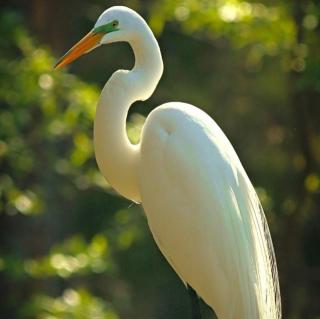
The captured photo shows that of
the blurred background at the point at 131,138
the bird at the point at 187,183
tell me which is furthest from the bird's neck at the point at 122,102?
the blurred background at the point at 131,138

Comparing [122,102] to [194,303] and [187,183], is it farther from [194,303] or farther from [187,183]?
[194,303]

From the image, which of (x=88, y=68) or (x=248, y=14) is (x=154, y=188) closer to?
(x=248, y=14)

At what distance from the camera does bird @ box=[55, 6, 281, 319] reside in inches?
144

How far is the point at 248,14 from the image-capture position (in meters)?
6.14

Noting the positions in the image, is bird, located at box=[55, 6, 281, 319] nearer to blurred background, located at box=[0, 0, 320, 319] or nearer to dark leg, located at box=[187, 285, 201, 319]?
dark leg, located at box=[187, 285, 201, 319]

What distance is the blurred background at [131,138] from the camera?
6203 mm

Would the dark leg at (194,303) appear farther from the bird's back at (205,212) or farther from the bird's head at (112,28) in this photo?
the bird's head at (112,28)

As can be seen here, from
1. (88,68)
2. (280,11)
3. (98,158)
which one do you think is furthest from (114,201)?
(98,158)

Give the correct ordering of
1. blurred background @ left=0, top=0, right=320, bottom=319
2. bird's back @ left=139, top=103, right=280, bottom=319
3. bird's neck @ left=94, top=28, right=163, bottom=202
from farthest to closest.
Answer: blurred background @ left=0, top=0, right=320, bottom=319 → bird's neck @ left=94, top=28, right=163, bottom=202 → bird's back @ left=139, top=103, right=280, bottom=319

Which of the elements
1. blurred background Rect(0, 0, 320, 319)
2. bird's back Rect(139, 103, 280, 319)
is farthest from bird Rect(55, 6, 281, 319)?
blurred background Rect(0, 0, 320, 319)

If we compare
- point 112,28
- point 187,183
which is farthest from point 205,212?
point 112,28

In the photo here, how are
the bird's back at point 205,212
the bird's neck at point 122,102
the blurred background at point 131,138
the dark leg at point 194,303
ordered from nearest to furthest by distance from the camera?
the bird's back at point 205,212
the bird's neck at point 122,102
the dark leg at point 194,303
the blurred background at point 131,138

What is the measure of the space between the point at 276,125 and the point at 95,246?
9.60ft

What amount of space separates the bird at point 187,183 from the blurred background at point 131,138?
3.24 ft
